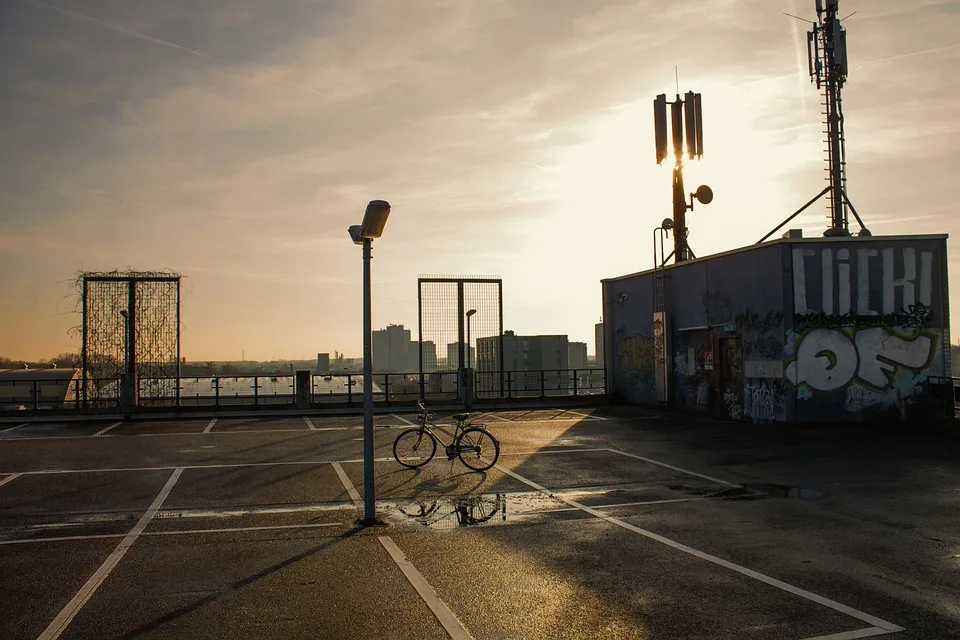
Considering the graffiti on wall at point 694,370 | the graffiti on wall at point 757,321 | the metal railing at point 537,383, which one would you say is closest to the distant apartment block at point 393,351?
the metal railing at point 537,383

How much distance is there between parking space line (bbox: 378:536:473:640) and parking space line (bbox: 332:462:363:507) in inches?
104

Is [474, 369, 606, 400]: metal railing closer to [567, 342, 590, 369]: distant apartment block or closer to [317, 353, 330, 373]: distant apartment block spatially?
[317, 353, 330, 373]: distant apartment block

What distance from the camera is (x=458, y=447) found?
13.8 metres

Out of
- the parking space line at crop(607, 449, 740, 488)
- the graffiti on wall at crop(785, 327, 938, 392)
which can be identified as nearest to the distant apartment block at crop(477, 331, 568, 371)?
the graffiti on wall at crop(785, 327, 938, 392)

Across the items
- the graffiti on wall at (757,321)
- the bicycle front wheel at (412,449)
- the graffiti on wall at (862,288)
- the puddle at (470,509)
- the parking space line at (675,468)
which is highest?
the graffiti on wall at (862,288)

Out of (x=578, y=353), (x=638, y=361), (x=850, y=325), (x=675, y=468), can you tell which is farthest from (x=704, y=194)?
(x=578, y=353)

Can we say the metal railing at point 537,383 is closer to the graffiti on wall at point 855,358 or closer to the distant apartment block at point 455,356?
the distant apartment block at point 455,356

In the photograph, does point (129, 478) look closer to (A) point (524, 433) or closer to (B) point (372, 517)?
(B) point (372, 517)

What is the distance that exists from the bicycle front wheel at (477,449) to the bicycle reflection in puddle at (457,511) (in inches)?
96.2

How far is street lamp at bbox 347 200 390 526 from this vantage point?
968 cm

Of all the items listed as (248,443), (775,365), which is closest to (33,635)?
(248,443)

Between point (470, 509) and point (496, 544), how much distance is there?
2.04m

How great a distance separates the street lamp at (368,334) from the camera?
9.68 meters

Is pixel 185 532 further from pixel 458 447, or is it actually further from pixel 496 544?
pixel 458 447
